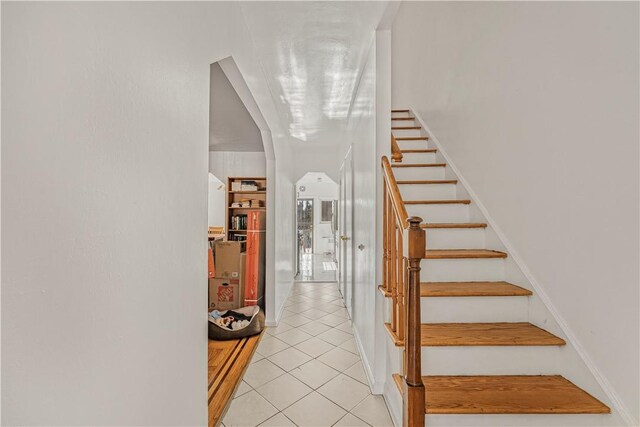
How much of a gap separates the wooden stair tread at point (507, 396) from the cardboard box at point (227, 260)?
2.98 m

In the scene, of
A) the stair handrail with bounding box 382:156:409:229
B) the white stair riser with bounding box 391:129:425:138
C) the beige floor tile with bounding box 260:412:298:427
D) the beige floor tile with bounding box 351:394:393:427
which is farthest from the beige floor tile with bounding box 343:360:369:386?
the white stair riser with bounding box 391:129:425:138

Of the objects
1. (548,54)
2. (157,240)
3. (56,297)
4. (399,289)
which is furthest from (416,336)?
(548,54)

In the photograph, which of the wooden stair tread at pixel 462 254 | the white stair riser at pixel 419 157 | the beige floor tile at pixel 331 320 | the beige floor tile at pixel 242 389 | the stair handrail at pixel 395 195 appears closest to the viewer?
the stair handrail at pixel 395 195

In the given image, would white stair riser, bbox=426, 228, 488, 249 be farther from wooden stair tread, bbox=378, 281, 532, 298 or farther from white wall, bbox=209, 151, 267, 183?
white wall, bbox=209, 151, 267, 183

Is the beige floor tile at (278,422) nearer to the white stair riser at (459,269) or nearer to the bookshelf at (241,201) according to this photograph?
the white stair riser at (459,269)

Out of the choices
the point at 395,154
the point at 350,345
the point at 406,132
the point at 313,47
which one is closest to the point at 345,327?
the point at 350,345

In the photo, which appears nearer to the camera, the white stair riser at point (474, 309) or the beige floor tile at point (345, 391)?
the white stair riser at point (474, 309)

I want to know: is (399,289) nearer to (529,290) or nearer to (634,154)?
(529,290)

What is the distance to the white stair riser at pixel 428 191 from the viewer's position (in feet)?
9.17

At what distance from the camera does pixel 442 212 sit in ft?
8.66

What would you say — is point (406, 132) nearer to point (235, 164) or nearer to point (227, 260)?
point (227, 260)

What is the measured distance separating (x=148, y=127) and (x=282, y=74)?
227 centimetres

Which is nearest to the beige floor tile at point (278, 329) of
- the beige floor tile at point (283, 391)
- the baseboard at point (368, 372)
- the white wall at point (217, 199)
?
the baseboard at point (368, 372)

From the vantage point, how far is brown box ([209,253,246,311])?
418 centimetres
